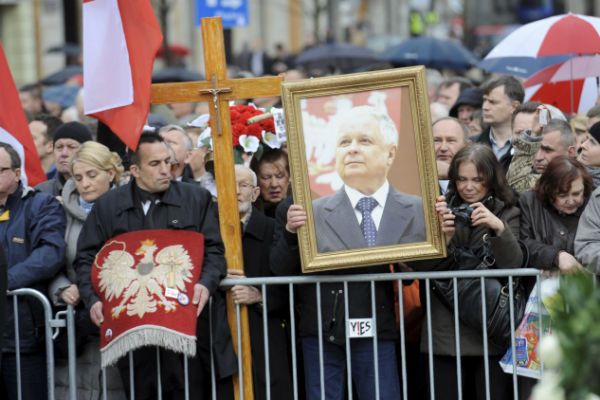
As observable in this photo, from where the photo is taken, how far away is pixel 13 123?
8188 mm

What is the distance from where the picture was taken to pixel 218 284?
6871 mm

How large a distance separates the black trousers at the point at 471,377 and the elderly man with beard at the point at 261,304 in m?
0.81

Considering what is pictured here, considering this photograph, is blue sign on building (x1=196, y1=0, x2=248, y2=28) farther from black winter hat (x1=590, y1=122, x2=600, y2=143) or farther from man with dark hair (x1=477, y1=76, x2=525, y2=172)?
black winter hat (x1=590, y1=122, x2=600, y2=143)

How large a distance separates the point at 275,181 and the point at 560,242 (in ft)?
6.00

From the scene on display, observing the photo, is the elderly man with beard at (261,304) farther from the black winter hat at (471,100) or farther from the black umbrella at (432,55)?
the black umbrella at (432,55)

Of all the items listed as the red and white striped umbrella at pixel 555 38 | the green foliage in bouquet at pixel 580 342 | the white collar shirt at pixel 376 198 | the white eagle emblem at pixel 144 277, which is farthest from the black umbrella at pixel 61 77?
the green foliage in bouquet at pixel 580 342

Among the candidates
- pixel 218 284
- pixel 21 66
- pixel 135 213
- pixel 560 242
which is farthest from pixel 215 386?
pixel 21 66

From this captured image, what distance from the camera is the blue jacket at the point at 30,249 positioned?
7.21 m

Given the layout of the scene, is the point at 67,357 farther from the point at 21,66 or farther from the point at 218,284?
the point at 21,66

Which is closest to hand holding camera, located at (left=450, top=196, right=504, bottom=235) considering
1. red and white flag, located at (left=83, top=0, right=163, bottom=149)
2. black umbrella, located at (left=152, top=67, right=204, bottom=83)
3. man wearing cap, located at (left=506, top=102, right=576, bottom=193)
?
man wearing cap, located at (left=506, top=102, right=576, bottom=193)

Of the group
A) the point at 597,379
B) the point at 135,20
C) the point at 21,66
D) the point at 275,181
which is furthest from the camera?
the point at 21,66

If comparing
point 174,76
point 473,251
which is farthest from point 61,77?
point 473,251

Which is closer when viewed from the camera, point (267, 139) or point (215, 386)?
point (215, 386)

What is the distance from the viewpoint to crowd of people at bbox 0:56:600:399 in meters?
6.72
